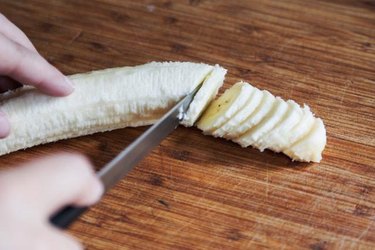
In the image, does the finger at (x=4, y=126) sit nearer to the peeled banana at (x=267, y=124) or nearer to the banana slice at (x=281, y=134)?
the peeled banana at (x=267, y=124)

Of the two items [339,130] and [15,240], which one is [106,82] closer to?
[339,130]

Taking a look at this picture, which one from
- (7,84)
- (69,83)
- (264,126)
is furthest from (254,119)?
(7,84)

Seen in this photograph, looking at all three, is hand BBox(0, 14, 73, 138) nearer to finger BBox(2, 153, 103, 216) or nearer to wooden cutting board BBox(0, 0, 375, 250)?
wooden cutting board BBox(0, 0, 375, 250)

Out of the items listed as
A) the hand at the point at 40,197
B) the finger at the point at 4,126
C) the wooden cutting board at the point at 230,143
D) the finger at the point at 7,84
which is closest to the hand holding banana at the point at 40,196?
the hand at the point at 40,197

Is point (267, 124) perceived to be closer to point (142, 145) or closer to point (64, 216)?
point (142, 145)

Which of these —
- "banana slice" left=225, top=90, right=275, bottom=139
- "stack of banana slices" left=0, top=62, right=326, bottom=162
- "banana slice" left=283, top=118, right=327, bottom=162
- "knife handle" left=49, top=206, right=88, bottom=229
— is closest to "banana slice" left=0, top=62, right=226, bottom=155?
"stack of banana slices" left=0, top=62, right=326, bottom=162
